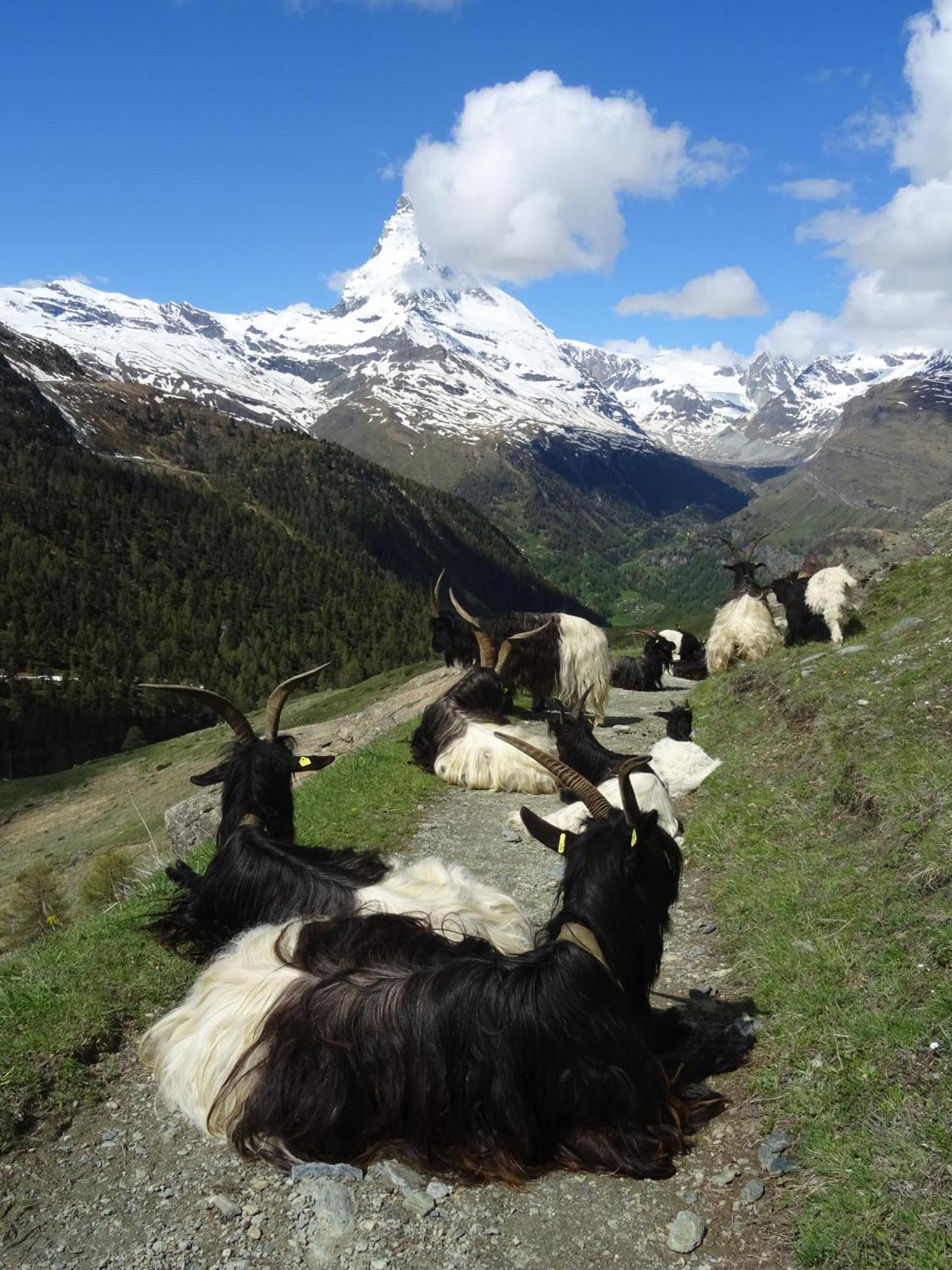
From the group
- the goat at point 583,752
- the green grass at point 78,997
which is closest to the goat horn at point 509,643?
the goat at point 583,752

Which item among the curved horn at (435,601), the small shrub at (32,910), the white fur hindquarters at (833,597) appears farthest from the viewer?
the curved horn at (435,601)

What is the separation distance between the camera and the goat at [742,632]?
20859mm

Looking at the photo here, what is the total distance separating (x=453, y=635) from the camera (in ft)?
66.3

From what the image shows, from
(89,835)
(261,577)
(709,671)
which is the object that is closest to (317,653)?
(261,577)

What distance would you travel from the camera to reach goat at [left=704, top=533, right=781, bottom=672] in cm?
2086

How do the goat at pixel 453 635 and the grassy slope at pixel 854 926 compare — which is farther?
the goat at pixel 453 635

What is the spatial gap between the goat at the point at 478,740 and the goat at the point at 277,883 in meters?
4.73

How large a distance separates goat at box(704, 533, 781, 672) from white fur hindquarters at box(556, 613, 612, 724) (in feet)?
15.3

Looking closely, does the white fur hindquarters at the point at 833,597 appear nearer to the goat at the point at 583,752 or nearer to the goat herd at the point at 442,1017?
the goat at the point at 583,752

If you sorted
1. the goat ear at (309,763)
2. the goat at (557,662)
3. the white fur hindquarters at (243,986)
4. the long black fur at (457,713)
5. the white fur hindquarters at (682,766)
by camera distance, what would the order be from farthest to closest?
the goat at (557,662)
the long black fur at (457,713)
the white fur hindquarters at (682,766)
the goat ear at (309,763)
the white fur hindquarters at (243,986)

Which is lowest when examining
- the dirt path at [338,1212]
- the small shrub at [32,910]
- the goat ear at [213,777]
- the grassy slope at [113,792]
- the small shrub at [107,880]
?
the grassy slope at [113,792]

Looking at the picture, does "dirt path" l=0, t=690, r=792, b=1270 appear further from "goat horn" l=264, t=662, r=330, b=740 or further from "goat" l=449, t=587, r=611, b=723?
"goat" l=449, t=587, r=611, b=723

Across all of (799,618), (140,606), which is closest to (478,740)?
(799,618)

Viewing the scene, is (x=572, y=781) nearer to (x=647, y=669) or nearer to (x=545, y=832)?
(x=545, y=832)
